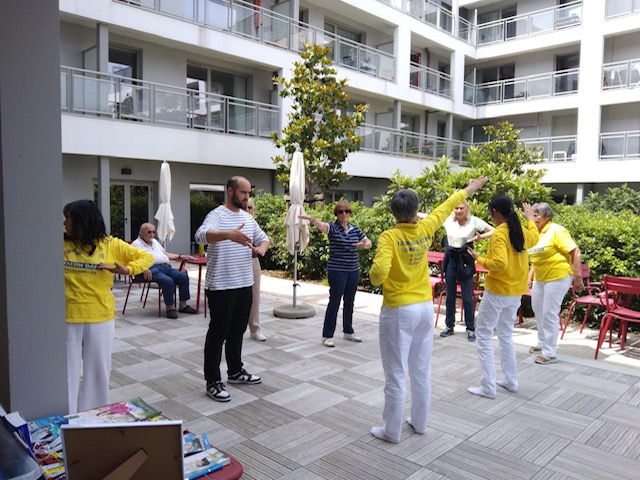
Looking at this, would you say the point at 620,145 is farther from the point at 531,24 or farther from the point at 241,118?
the point at 241,118

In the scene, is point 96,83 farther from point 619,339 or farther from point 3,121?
point 619,339

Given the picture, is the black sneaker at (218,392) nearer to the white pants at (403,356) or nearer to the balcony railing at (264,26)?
the white pants at (403,356)

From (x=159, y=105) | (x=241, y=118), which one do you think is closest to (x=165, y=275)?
(x=159, y=105)

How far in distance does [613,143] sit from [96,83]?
1933 centimetres

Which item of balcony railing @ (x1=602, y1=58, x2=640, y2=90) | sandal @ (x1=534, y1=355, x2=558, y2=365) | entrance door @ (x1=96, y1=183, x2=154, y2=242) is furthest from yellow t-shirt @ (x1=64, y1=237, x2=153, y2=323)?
balcony railing @ (x1=602, y1=58, x2=640, y2=90)

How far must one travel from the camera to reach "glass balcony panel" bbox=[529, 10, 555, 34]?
23.0m

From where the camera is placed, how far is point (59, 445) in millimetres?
2059

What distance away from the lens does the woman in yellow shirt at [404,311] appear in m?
3.60

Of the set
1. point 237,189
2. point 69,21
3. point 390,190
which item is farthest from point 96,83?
point 237,189

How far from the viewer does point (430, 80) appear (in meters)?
23.3

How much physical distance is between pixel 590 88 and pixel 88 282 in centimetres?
2317

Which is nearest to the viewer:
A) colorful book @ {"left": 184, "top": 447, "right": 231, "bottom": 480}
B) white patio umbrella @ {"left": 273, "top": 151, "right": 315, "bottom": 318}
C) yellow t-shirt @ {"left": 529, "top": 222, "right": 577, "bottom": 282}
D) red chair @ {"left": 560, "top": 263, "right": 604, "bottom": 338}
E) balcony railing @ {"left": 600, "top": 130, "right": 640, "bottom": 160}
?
colorful book @ {"left": 184, "top": 447, "right": 231, "bottom": 480}

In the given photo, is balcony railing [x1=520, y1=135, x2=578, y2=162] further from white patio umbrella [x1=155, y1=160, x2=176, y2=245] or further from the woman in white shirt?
Result: white patio umbrella [x1=155, y1=160, x2=176, y2=245]

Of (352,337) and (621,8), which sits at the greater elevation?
(621,8)
